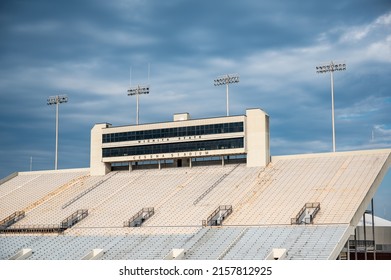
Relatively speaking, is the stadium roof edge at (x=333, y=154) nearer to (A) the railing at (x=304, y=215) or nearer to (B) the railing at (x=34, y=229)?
(A) the railing at (x=304, y=215)

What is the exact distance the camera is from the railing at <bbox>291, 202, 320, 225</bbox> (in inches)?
1195

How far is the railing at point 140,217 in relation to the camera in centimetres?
3509

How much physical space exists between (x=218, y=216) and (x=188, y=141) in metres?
9.90

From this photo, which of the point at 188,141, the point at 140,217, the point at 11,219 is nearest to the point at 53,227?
the point at 11,219

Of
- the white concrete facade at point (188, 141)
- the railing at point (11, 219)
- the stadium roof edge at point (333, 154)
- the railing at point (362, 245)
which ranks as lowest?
the railing at point (362, 245)

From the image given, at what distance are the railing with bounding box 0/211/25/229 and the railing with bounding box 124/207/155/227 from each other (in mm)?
9726

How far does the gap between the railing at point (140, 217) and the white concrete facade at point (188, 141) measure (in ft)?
23.7

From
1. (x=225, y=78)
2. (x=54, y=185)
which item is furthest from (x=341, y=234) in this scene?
(x=54, y=185)

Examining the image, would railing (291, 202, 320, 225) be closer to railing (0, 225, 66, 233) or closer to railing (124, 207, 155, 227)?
railing (124, 207, 155, 227)

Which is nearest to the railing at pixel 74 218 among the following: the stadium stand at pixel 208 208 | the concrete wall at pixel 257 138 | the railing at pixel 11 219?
the stadium stand at pixel 208 208

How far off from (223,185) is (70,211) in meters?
10.7

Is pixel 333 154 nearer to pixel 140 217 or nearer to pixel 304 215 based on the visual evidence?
pixel 304 215

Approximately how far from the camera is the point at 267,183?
3662cm
